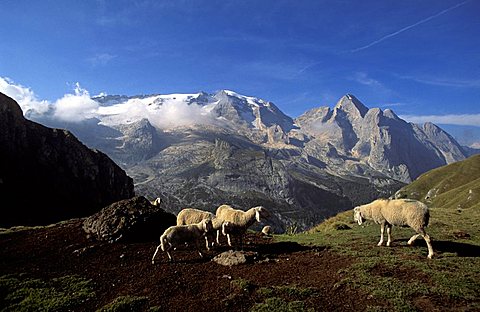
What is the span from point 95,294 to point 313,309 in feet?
32.8

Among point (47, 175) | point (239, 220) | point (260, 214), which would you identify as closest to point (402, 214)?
point (260, 214)

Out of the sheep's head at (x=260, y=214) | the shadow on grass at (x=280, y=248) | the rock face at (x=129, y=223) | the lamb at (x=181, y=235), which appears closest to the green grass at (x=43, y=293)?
the lamb at (x=181, y=235)

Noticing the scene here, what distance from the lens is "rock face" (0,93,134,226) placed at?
11269 cm

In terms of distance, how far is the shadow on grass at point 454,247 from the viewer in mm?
20500

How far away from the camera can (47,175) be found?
14038 centimetres

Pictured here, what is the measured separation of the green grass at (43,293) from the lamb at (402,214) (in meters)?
18.2

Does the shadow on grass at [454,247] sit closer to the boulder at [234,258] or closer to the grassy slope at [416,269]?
the grassy slope at [416,269]

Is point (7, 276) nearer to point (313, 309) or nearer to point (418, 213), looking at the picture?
point (313, 309)

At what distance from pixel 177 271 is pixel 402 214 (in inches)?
565

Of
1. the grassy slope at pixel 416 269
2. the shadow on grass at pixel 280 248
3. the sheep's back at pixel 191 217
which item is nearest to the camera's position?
the grassy slope at pixel 416 269

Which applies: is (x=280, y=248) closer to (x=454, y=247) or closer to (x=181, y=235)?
(x=181, y=235)

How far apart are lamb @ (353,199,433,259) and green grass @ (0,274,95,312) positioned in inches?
718

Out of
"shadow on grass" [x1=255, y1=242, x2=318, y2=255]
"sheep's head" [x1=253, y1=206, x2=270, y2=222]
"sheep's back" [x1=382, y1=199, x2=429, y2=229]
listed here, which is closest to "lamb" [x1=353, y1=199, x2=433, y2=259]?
"sheep's back" [x1=382, y1=199, x2=429, y2=229]

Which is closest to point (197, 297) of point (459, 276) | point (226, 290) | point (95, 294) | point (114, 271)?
point (226, 290)
